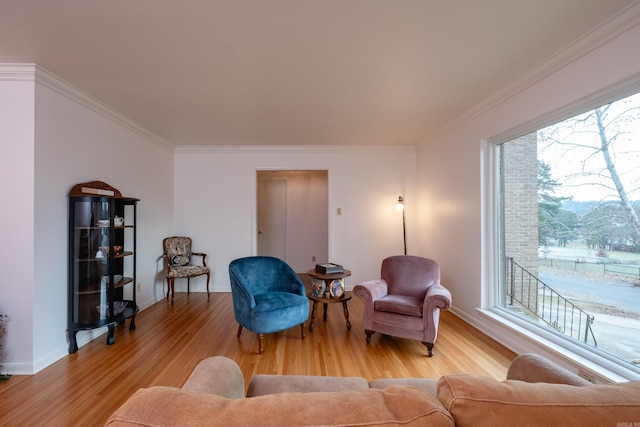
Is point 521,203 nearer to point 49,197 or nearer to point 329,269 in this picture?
point 329,269

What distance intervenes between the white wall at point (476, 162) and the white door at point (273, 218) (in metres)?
3.17

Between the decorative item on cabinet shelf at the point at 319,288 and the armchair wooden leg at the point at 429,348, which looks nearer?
the armchair wooden leg at the point at 429,348

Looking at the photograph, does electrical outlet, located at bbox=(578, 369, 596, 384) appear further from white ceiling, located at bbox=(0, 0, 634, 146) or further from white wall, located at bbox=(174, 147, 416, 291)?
white wall, located at bbox=(174, 147, 416, 291)

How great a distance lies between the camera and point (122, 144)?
326cm

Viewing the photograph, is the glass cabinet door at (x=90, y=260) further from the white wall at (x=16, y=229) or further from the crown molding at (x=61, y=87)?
the crown molding at (x=61, y=87)

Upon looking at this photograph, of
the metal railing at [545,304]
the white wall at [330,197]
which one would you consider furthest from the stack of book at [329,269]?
the metal railing at [545,304]

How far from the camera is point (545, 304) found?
2350 mm

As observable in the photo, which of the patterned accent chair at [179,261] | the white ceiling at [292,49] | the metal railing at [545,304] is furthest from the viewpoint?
the patterned accent chair at [179,261]

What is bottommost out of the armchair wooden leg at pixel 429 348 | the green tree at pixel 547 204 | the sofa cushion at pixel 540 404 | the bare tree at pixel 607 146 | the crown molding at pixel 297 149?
the armchair wooden leg at pixel 429 348

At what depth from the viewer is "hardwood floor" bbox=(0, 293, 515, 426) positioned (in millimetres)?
1831

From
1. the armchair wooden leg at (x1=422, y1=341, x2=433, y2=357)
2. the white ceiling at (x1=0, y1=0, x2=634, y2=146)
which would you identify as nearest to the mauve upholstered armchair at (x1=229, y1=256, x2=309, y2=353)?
→ the armchair wooden leg at (x1=422, y1=341, x2=433, y2=357)

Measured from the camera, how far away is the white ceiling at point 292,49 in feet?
Answer: 5.23

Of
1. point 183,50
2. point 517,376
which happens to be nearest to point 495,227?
point 517,376

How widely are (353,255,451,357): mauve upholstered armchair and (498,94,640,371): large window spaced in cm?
85
